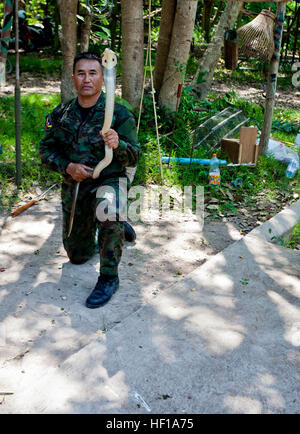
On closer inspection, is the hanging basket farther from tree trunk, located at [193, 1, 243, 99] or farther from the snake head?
the snake head

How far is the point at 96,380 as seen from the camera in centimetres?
249

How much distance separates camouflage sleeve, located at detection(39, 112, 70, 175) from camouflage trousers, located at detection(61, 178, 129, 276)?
167 millimetres

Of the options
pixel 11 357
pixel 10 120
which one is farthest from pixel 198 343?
pixel 10 120

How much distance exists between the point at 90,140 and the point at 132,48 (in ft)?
11.5

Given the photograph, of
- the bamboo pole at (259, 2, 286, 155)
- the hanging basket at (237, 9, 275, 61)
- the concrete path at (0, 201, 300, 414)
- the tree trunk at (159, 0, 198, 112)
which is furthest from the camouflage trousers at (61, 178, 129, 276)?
the tree trunk at (159, 0, 198, 112)

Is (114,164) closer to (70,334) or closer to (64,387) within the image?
(70,334)

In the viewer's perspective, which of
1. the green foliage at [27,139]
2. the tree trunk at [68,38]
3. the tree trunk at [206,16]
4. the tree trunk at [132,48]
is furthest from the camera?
the tree trunk at [206,16]

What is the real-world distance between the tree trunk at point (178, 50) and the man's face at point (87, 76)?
146 inches

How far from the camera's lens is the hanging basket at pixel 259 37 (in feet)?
18.7

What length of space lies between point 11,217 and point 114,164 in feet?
5.75

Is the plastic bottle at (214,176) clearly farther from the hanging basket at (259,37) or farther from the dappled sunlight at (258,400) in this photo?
the dappled sunlight at (258,400)

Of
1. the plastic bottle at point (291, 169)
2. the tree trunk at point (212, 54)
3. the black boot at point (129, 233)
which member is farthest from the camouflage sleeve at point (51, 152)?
the tree trunk at point (212, 54)

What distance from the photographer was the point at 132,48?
6.44m
